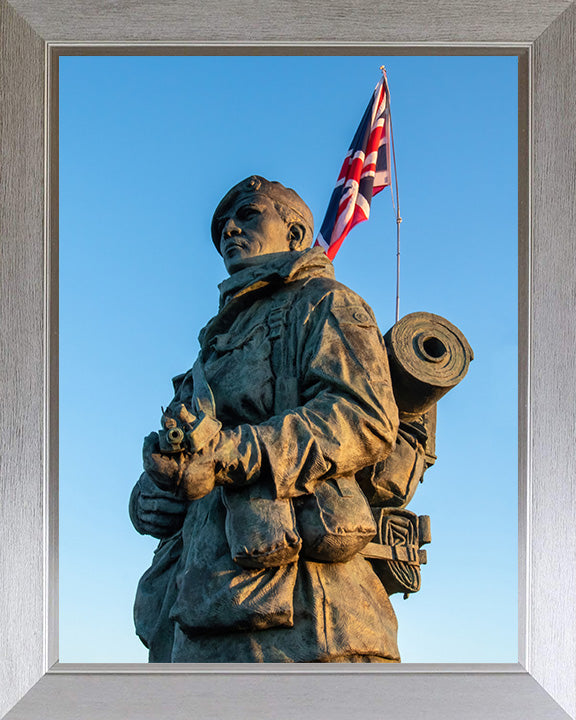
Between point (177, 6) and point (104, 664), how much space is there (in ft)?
11.2

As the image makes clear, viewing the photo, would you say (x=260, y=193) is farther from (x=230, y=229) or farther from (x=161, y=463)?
(x=161, y=463)

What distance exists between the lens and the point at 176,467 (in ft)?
23.1

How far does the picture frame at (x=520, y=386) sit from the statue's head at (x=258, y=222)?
2169mm

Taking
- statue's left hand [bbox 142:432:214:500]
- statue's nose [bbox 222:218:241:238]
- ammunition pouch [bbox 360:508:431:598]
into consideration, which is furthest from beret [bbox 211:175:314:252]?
statue's left hand [bbox 142:432:214:500]

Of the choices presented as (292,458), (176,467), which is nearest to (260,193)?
(292,458)

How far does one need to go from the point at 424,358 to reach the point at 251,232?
153cm

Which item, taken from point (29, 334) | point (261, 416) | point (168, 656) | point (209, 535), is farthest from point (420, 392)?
point (29, 334)

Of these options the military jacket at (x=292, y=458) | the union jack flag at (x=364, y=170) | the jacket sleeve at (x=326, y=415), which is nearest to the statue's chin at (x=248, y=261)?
the military jacket at (x=292, y=458)

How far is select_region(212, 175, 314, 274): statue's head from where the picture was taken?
29.7 feet

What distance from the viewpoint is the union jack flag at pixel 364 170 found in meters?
13.0

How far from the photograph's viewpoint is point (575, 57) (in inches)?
273

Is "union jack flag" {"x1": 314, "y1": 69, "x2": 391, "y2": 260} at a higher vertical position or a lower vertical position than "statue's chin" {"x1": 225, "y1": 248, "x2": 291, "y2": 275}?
higher

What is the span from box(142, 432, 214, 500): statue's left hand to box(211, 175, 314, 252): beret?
2608 millimetres

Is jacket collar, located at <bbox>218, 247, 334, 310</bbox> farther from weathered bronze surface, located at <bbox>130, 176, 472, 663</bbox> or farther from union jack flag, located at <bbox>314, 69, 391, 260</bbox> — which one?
union jack flag, located at <bbox>314, 69, 391, 260</bbox>
